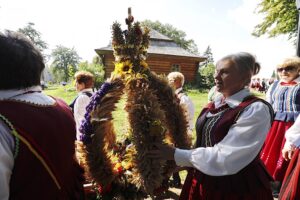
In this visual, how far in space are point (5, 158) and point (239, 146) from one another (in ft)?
4.58

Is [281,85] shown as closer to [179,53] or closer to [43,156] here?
[43,156]

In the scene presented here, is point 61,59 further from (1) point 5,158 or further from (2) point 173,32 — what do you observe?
(1) point 5,158

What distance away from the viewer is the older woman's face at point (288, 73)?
455cm

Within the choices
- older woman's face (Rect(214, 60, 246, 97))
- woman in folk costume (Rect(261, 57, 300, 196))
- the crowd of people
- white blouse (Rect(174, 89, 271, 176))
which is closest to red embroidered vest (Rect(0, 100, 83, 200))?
the crowd of people

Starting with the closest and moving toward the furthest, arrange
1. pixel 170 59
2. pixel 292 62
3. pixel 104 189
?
pixel 104 189 → pixel 292 62 → pixel 170 59

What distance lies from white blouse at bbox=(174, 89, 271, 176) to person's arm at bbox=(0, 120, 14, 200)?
1201 millimetres

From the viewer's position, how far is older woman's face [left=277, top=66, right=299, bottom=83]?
179 inches

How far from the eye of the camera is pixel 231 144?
2.03 meters

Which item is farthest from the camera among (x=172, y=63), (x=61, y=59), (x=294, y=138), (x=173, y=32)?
(x=61, y=59)

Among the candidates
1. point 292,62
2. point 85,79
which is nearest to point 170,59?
point 85,79

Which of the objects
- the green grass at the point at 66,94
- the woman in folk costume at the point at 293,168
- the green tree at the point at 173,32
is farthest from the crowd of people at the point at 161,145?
the green tree at the point at 173,32

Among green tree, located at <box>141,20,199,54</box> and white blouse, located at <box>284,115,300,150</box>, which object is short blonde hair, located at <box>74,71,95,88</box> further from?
green tree, located at <box>141,20,199,54</box>

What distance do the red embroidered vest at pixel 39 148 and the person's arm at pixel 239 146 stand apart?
926mm

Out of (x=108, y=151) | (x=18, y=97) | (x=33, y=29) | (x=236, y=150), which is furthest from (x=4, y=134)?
(x=33, y=29)
